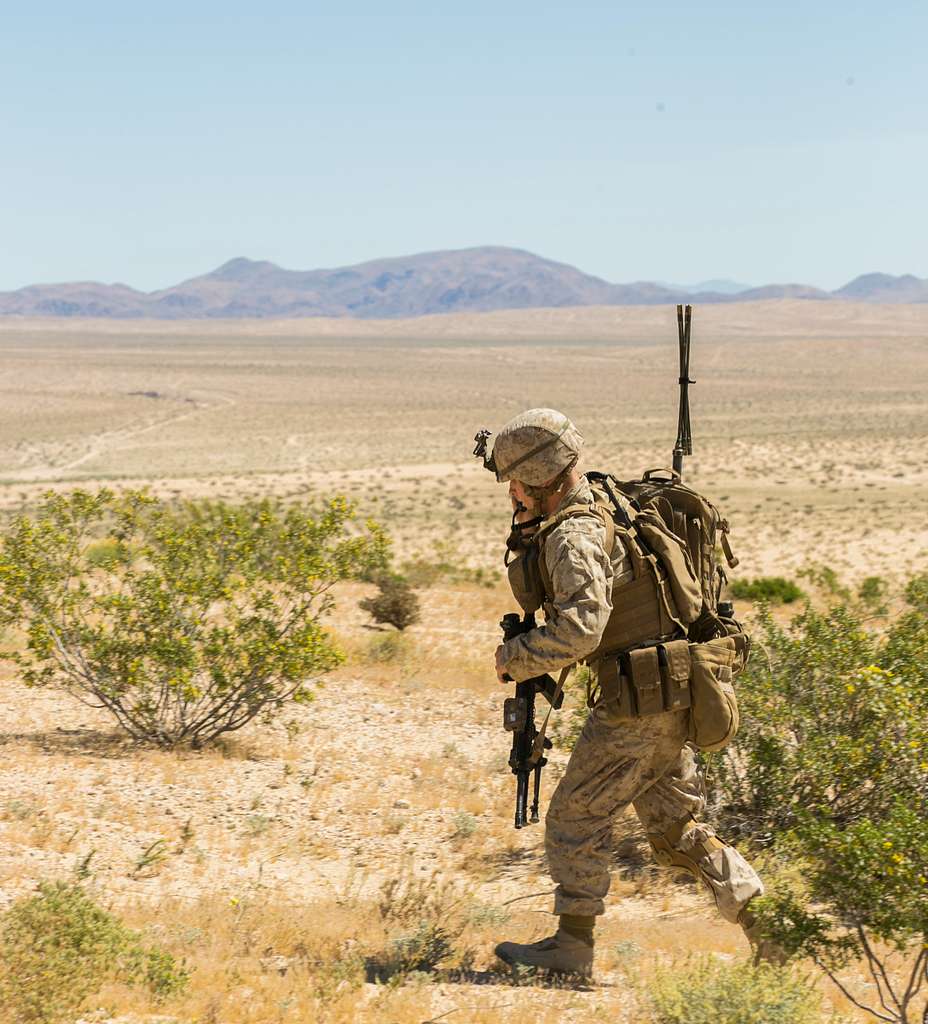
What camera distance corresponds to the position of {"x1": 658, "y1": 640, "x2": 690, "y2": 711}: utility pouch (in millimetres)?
3461

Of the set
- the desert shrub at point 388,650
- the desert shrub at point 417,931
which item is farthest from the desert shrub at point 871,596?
the desert shrub at point 417,931

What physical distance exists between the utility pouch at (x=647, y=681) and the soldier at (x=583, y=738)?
8cm

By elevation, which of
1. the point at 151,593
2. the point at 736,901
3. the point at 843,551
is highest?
the point at 151,593

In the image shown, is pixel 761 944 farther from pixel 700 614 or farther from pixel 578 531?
pixel 578 531

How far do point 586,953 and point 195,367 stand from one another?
85789mm

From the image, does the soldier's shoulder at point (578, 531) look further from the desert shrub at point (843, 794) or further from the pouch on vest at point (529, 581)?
the desert shrub at point (843, 794)

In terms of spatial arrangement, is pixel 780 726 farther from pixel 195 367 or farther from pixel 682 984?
pixel 195 367

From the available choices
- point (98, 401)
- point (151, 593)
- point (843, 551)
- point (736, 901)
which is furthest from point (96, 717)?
point (98, 401)

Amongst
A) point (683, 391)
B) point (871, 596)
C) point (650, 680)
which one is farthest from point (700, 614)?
point (871, 596)

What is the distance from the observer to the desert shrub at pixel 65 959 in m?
3.19

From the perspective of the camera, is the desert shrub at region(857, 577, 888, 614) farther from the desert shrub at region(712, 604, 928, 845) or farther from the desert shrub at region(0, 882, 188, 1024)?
the desert shrub at region(0, 882, 188, 1024)

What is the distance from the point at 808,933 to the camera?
334cm

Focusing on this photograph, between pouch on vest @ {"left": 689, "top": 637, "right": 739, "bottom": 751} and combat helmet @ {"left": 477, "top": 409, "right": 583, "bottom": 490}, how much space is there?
729 millimetres

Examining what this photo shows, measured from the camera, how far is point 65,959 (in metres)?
3.37
